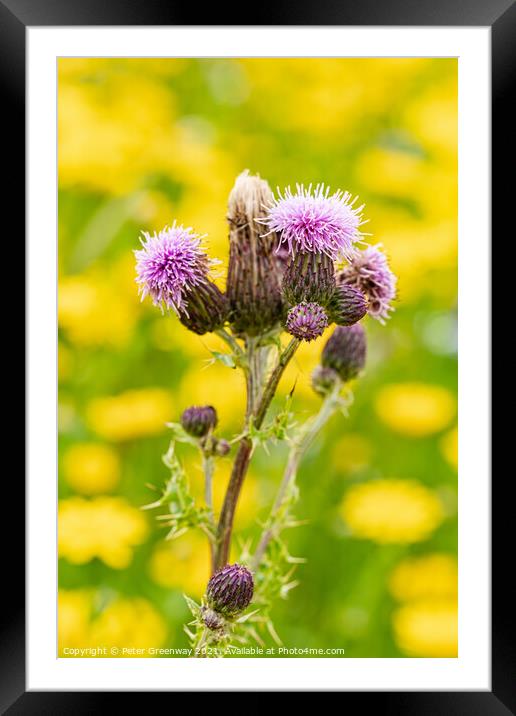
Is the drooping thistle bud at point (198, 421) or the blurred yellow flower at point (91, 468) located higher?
the drooping thistle bud at point (198, 421)

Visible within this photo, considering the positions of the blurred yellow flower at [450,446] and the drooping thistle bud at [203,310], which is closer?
the drooping thistle bud at [203,310]

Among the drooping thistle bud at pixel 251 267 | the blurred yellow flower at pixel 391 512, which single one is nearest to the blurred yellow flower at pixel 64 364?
the blurred yellow flower at pixel 391 512

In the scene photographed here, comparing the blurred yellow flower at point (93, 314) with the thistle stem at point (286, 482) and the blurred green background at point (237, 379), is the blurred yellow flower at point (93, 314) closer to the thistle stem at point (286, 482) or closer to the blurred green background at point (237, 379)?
the blurred green background at point (237, 379)

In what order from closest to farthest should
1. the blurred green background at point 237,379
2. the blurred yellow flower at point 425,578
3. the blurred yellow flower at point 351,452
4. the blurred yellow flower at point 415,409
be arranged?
the blurred green background at point 237,379, the blurred yellow flower at point 425,578, the blurred yellow flower at point 351,452, the blurred yellow flower at point 415,409

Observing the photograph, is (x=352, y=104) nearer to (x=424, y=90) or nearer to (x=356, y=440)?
(x=424, y=90)

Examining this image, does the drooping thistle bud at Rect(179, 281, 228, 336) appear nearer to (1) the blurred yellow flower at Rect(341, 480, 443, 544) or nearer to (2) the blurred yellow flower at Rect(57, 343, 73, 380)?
(1) the blurred yellow flower at Rect(341, 480, 443, 544)
